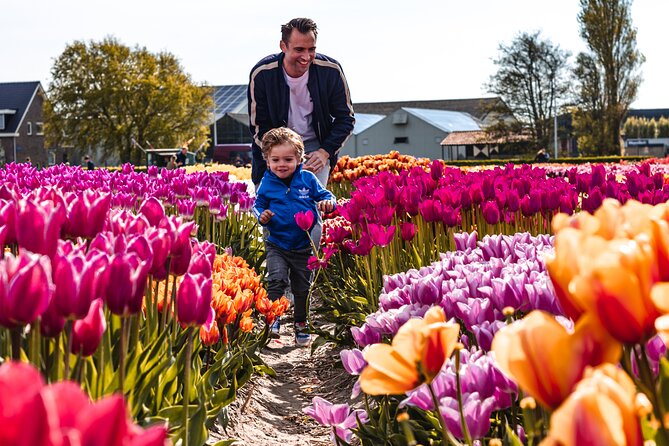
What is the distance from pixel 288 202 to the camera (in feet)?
21.0

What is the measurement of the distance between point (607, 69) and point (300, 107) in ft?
148

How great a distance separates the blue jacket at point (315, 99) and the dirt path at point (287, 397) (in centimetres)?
199

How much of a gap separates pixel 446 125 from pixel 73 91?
3744cm

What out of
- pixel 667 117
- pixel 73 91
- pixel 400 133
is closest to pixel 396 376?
pixel 73 91

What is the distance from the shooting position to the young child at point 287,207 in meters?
6.38

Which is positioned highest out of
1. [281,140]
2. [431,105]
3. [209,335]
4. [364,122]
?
[431,105]

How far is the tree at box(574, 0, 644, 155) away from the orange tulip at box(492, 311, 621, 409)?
5065 centimetres

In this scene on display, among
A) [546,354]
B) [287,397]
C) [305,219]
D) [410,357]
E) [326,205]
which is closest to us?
[546,354]

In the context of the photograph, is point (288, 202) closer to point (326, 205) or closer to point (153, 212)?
point (326, 205)

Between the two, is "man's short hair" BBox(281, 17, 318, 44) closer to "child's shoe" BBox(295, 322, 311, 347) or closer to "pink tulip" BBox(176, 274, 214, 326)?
"child's shoe" BBox(295, 322, 311, 347)

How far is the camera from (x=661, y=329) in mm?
→ 1039

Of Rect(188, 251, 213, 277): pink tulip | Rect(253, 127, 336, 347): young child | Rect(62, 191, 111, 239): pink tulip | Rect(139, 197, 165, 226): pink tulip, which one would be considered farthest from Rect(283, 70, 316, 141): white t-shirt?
Rect(188, 251, 213, 277): pink tulip

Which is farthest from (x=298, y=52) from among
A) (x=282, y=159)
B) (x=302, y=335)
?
(x=302, y=335)

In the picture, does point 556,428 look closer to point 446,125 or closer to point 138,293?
point 138,293
